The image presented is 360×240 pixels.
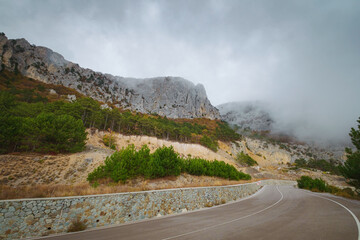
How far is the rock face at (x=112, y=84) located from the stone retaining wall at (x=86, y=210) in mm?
114864

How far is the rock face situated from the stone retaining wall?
115 m

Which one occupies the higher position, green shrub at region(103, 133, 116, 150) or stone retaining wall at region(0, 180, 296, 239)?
green shrub at region(103, 133, 116, 150)

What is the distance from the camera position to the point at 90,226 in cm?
774

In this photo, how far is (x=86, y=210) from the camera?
7.92m

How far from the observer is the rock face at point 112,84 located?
99062 millimetres

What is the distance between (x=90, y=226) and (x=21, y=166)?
25.0 metres

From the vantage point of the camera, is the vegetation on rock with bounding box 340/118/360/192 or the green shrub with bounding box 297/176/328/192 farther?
the green shrub with bounding box 297/176/328/192

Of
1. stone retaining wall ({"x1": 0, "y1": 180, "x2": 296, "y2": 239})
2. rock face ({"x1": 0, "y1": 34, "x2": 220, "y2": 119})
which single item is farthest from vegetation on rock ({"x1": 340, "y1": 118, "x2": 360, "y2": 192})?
rock face ({"x1": 0, "y1": 34, "x2": 220, "y2": 119})

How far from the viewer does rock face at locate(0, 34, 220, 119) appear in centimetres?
9906

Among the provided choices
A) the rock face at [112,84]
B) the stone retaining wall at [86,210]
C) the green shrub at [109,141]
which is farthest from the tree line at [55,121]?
the rock face at [112,84]

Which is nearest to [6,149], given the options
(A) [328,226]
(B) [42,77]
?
(A) [328,226]

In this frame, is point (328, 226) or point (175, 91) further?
point (175, 91)

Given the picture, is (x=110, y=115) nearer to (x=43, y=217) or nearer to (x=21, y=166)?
(x=21, y=166)

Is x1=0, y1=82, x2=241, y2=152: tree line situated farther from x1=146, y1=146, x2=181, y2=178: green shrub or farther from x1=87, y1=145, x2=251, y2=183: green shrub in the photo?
x1=146, y1=146, x2=181, y2=178: green shrub
